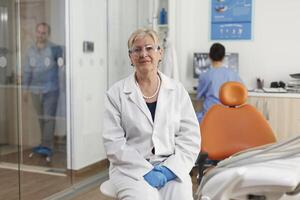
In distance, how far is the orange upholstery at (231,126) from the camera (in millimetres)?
2467

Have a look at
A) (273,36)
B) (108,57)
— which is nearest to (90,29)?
(108,57)

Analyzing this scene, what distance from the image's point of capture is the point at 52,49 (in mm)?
3432

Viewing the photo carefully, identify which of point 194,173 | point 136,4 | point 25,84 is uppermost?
point 136,4

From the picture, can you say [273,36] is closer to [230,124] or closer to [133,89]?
[230,124]

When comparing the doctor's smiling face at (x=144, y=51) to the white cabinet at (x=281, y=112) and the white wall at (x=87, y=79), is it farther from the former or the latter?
the white cabinet at (x=281, y=112)

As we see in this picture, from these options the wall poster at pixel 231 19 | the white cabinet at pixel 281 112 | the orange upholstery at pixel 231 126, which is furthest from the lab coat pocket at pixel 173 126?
the wall poster at pixel 231 19

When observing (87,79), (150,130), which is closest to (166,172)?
(150,130)

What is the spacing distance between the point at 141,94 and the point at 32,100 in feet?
6.20

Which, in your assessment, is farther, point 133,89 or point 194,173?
point 194,173

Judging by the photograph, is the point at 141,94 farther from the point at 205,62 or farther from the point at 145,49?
the point at 205,62

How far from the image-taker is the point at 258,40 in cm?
433

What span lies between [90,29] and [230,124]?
178cm

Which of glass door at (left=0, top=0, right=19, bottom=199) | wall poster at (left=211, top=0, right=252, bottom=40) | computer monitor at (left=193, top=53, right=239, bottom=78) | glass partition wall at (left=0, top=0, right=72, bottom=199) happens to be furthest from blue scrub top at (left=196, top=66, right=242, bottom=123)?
glass door at (left=0, top=0, right=19, bottom=199)

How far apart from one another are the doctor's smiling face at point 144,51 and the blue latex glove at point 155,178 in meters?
0.52
